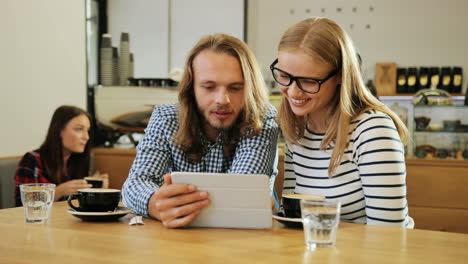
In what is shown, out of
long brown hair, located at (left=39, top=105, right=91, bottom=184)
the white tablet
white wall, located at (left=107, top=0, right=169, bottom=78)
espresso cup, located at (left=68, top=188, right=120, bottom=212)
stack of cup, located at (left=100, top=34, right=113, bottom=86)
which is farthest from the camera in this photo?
white wall, located at (left=107, top=0, right=169, bottom=78)

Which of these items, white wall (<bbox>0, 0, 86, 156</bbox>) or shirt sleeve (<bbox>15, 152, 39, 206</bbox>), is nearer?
shirt sleeve (<bbox>15, 152, 39, 206</bbox>)

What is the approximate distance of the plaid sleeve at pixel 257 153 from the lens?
1484mm

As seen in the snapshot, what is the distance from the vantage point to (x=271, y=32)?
5047 millimetres

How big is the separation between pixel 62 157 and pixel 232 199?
2.03m

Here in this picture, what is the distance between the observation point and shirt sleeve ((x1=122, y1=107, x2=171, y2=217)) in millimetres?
1373

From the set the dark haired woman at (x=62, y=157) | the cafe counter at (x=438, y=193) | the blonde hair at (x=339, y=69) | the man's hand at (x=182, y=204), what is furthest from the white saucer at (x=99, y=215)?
the cafe counter at (x=438, y=193)

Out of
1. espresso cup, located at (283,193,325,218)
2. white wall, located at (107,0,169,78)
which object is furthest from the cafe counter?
white wall, located at (107,0,169,78)

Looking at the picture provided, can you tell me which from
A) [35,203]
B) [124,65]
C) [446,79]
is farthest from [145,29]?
[35,203]

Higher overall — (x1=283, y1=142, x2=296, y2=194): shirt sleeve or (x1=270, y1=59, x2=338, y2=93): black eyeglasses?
(x1=270, y1=59, x2=338, y2=93): black eyeglasses

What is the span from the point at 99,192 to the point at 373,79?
12.8 feet

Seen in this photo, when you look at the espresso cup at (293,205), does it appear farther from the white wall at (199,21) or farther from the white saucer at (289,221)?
the white wall at (199,21)

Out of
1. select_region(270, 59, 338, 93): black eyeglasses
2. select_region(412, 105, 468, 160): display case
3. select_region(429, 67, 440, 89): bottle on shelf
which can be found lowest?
select_region(412, 105, 468, 160): display case

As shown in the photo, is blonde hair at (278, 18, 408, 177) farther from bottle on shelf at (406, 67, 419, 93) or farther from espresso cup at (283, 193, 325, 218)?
bottle on shelf at (406, 67, 419, 93)

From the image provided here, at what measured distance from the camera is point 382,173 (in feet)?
4.49
